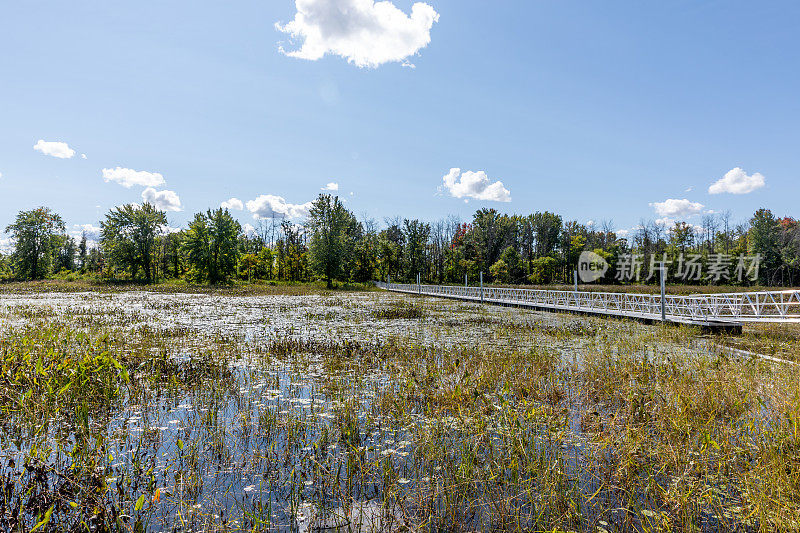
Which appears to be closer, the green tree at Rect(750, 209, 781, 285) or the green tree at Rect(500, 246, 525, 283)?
the green tree at Rect(750, 209, 781, 285)

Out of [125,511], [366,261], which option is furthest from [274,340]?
[366,261]

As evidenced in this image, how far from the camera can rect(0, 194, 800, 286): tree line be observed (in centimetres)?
5678

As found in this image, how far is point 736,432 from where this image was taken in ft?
15.1

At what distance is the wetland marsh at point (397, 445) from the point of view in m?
3.22

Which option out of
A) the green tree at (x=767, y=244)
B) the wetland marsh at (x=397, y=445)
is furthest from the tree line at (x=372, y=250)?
the wetland marsh at (x=397, y=445)

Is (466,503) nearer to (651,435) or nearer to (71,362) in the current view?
(651,435)

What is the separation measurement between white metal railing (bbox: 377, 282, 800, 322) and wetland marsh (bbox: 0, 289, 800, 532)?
28.5 ft

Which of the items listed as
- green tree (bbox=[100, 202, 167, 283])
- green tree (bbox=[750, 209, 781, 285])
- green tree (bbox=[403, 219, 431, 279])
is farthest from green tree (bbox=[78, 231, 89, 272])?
green tree (bbox=[750, 209, 781, 285])

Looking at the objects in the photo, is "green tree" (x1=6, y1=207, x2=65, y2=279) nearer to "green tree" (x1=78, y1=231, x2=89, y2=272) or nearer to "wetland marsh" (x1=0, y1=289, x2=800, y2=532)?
"green tree" (x1=78, y1=231, x2=89, y2=272)

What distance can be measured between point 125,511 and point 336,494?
70.6 inches

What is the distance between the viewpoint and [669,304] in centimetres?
1811

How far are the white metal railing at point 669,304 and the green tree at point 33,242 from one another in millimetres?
66927
